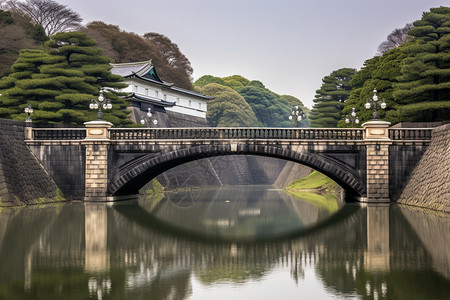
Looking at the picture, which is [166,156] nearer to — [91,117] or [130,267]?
[91,117]

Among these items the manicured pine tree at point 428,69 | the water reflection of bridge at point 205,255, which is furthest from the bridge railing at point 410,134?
the water reflection of bridge at point 205,255

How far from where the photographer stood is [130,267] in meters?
13.2

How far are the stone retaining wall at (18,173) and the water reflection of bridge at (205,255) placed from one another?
9.09 meters

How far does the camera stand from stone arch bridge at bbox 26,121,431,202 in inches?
1372

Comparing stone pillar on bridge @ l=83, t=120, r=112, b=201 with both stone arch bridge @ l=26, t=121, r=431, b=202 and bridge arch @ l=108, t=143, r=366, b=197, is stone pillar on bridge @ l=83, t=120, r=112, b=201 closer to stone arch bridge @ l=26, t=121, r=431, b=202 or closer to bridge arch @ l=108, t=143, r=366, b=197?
stone arch bridge @ l=26, t=121, r=431, b=202

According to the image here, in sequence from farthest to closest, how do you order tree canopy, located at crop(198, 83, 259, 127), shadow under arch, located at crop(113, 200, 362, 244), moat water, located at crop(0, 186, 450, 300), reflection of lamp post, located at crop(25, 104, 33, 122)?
tree canopy, located at crop(198, 83, 259, 127)
reflection of lamp post, located at crop(25, 104, 33, 122)
shadow under arch, located at crop(113, 200, 362, 244)
moat water, located at crop(0, 186, 450, 300)

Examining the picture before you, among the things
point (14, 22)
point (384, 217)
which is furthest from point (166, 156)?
point (14, 22)

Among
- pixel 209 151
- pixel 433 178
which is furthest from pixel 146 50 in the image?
pixel 433 178

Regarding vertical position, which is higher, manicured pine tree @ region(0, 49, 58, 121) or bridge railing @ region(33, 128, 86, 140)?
manicured pine tree @ region(0, 49, 58, 121)

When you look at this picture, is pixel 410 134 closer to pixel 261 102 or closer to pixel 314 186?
pixel 314 186

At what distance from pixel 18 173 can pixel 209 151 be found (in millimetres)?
12403

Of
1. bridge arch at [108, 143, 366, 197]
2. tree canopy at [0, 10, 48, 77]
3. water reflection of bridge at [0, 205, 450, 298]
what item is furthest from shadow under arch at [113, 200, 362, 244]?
tree canopy at [0, 10, 48, 77]

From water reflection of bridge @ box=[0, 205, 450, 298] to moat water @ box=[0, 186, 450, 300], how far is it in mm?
28

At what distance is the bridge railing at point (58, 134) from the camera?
1475 inches
